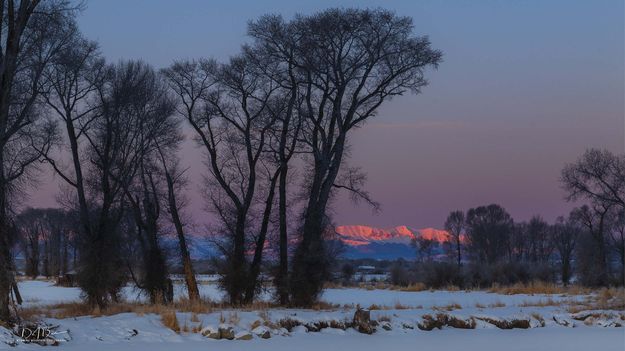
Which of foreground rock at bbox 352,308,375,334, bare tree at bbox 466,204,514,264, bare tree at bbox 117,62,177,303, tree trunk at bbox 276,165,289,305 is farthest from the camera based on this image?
bare tree at bbox 466,204,514,264

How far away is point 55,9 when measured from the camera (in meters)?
18.0

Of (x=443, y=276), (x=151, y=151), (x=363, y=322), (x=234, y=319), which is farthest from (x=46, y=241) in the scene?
(x=363, y=322)

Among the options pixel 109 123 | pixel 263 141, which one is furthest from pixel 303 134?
pixel 109 123

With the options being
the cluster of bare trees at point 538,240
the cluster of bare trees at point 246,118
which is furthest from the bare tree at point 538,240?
the cluster of bare trees at point 246,118

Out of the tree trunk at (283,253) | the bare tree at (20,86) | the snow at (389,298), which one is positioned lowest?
the snow at (389,298)

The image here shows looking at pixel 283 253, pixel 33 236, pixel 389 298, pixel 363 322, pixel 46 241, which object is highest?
pixel 33 236

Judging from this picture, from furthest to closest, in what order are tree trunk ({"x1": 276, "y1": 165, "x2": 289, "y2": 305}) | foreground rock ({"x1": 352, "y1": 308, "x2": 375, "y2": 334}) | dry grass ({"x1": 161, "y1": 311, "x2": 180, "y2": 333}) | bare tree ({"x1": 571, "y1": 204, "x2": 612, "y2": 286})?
bare tree ({"x1": 571, "y1": 204, "x2": 612, "y2": 286})
tree trunk ({"x1": 276, "y1": 165, "x2": 289, "y2": 305})
foreground rock ({"x1": 352, "y1": 308, "x2": 375, "y2": 334})
dry grass ({"x1": 161, "y1": 311, "x2": 180, "y2": 333})

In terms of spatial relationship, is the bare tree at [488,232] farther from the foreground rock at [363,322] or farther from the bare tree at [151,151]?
the foreground rock at [363,322]

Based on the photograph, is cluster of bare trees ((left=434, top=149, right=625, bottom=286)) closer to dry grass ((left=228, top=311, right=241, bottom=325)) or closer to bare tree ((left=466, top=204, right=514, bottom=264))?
bare tree ((left=466, top=204, right=514, bottom=264))

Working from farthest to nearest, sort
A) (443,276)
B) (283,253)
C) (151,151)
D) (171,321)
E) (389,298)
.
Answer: (443,276)
(389,298)
(151,151)
(283,253)
(171,321)

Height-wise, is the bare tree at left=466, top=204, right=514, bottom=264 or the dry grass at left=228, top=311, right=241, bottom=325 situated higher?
the bare tree at left=466, top=204, right=514, bottom=264

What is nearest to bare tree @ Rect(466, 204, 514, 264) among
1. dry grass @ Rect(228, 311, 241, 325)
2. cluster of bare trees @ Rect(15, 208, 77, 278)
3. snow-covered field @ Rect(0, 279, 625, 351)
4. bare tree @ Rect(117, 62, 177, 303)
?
cluster of bare trees @ Rect(15, 208, 77, 278)

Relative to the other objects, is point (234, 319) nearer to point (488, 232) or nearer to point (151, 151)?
point (151, 151)

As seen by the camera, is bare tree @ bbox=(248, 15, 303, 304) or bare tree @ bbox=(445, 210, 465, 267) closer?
bare tree @ bbox=(248, 15, 303, 304)
